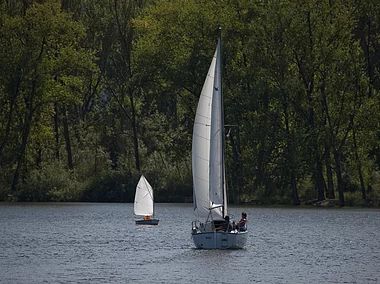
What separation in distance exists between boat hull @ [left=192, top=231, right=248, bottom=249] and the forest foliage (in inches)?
1543

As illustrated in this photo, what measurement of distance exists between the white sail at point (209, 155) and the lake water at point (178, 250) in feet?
7.47

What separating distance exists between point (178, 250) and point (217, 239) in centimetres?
500

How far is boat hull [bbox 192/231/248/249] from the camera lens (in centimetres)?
4744

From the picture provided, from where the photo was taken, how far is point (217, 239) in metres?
47.5

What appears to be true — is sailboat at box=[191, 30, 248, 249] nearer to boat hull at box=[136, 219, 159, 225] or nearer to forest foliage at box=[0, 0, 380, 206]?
boat hull at box=[136, 219, 159, 225]

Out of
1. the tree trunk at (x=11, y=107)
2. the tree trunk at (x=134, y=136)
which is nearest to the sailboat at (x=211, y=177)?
the tree trunk at (x=11, y=107)

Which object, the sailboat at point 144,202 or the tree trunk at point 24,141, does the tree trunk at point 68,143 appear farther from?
the sailboat at point 144,202

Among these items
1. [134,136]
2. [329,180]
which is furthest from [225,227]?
[134,136]

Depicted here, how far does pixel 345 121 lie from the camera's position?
87.6 metres

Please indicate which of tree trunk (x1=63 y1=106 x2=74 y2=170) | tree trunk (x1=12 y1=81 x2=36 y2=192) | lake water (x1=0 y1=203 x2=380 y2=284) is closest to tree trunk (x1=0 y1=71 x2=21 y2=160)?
tree trunk (x1=12 y1=81 x2=36 y2=192)

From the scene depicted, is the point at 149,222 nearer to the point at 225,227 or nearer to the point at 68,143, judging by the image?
the point at 225,227

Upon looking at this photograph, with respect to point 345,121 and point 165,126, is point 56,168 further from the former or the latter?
point 345,121

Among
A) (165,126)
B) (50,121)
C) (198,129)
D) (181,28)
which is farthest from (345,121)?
(198,129)

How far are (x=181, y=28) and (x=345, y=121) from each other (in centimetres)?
1957
